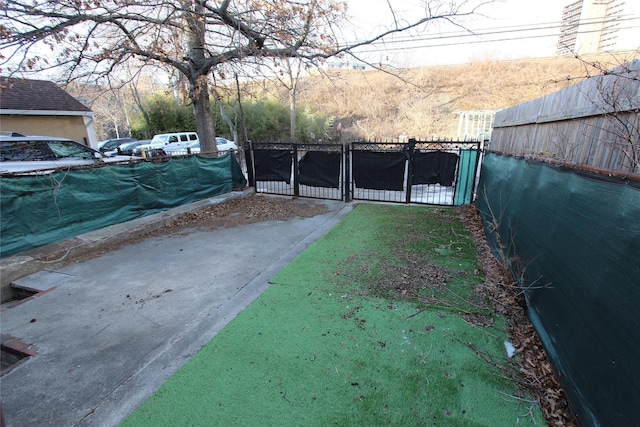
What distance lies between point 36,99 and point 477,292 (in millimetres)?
22574

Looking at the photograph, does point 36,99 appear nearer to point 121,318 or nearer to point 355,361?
point 121,318

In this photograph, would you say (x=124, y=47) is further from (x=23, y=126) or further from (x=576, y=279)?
(x=23, y=126)

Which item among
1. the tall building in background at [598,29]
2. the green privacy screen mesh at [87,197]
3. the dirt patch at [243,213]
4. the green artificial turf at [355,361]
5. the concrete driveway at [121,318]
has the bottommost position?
the dirt patch at [243,213]

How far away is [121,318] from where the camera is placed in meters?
3.34

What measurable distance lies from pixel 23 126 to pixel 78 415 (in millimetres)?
20126

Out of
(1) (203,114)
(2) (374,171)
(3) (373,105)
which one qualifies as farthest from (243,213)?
(3) (373,105)

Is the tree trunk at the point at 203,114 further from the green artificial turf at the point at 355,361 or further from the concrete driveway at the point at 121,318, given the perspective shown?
the green artificial turf at the point at 355,361

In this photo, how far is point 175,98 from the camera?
25.0m

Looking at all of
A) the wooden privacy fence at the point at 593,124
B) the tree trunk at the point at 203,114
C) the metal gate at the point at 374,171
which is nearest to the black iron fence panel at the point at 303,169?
the metal gate at the point at 374,171

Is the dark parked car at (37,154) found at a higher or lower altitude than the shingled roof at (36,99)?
lower

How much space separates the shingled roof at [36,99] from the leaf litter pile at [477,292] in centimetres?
1516

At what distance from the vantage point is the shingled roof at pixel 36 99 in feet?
50.7

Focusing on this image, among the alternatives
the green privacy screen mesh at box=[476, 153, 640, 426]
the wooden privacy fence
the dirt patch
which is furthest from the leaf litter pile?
the wooden privacy fence

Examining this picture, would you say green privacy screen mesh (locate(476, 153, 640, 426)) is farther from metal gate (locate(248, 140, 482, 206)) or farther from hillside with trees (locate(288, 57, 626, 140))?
Result: hillside with trees (locate(288, 57, 626, 140))
